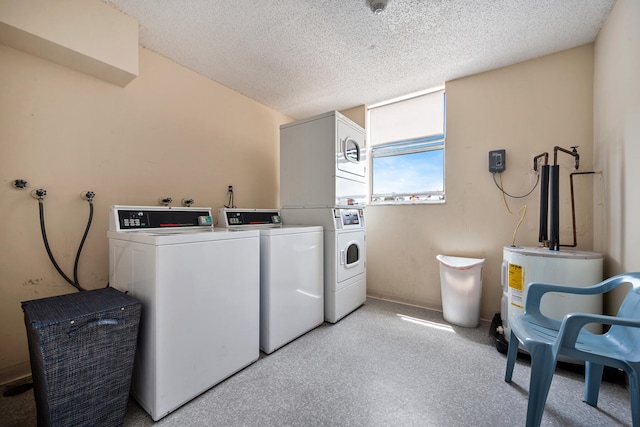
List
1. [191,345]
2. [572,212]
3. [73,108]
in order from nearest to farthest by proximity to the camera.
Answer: [191,345], [73,108], [572,212]

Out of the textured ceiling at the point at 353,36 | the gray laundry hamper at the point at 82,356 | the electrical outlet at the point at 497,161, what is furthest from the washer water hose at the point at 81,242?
the electrical outlet at the point at 497,161

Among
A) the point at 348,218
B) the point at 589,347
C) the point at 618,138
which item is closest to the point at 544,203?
the point at 618,138

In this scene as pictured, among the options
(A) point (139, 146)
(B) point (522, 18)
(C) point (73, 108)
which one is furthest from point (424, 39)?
(C) point (73, 108)

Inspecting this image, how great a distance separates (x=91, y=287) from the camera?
189cm

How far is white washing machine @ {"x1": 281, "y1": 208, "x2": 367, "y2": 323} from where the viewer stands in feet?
8.14

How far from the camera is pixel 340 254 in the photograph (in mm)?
2531

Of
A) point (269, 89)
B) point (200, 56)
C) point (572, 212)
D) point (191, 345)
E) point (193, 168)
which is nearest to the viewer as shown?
point (191, 345)

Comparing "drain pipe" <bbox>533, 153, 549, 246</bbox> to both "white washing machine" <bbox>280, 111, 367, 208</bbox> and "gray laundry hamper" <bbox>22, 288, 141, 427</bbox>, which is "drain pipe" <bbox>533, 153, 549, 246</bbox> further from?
"gray laundry hamper" <bbox>22, 288, 141, 427</bbox>

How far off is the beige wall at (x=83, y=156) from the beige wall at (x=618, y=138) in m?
3.25

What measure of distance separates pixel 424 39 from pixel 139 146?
8.51ft

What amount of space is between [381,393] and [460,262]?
61.4 inches

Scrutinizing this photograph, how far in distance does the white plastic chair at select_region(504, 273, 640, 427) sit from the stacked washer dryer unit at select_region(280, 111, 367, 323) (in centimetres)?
145

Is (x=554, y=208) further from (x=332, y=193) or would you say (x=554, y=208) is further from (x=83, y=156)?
(x=83, y=156)

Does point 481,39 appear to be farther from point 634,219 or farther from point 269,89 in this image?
point 269,89
